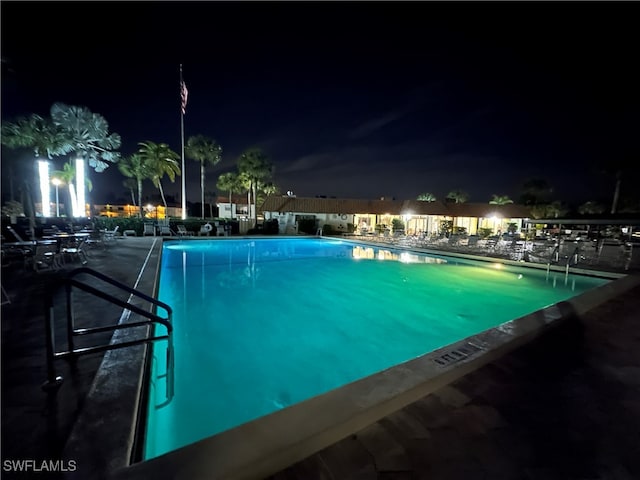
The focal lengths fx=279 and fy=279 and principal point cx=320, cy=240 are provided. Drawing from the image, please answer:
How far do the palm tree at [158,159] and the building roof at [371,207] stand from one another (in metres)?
9.26

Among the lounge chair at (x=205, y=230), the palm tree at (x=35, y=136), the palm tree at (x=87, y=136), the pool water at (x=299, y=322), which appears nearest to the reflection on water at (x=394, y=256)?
the pool water at (x=299, y=322)

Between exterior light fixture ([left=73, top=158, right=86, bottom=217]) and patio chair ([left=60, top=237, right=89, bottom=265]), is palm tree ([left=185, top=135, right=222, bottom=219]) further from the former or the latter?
patio chair ([left=60, top=237, right=89, bottom=265])

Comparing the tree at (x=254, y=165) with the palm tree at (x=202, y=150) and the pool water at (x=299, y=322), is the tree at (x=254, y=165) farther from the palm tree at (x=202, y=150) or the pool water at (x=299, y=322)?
the pool water at (x=299, y=322)

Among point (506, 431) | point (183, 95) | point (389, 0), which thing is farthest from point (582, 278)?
point (183, 95)

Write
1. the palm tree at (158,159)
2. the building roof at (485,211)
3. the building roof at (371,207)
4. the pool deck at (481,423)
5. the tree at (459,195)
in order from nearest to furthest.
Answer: the pool deck at (481,423) → the palm tree at (158,159) → the building roof at (371,207) → the building roof at (485,211) → the tree at (459,195)

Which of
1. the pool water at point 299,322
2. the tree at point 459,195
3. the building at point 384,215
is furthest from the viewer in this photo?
the tree at point 459,195

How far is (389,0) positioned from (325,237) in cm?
1492

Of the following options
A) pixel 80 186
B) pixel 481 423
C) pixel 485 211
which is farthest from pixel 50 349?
pixel 485 211

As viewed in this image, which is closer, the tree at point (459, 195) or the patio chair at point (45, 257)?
the patio chair at point (45, 257)

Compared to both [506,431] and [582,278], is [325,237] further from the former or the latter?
[506,431]

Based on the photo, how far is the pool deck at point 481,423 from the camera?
1564mm

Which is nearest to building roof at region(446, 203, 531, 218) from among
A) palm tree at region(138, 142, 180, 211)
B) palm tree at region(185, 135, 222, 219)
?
palm tree at region(185, 135, 222, 219)

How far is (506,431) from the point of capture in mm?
1869

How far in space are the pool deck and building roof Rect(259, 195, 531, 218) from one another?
2455 cm
